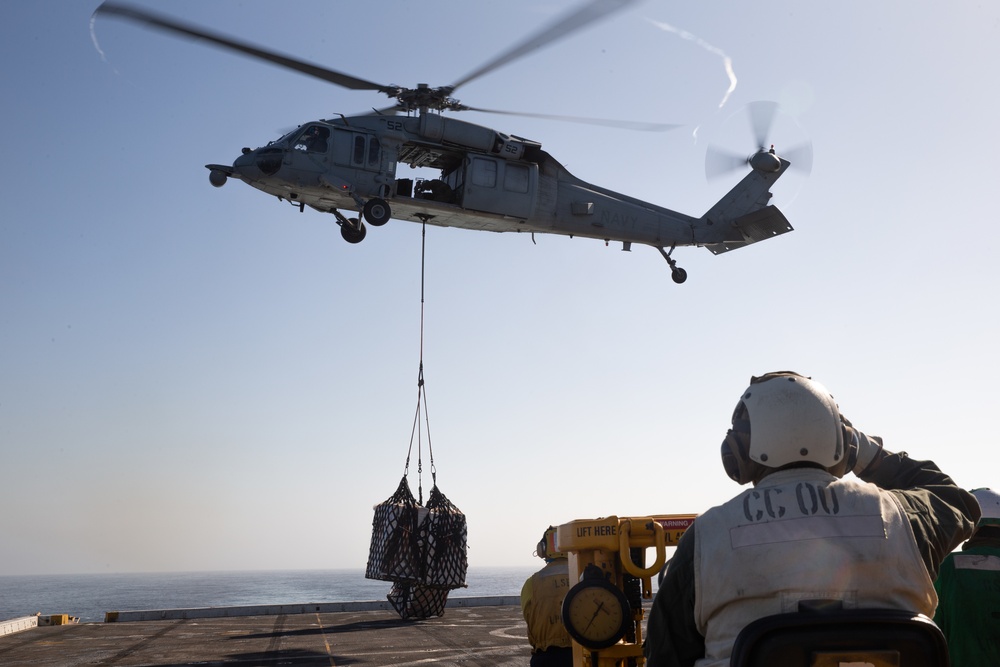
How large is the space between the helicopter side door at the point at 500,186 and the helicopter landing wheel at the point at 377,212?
1852 millimetres

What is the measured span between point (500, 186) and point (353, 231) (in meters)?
3.50

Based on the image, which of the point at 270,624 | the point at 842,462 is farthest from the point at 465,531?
the point at 842,462

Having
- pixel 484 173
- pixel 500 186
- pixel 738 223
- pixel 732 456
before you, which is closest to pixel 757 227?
pixel 738 223

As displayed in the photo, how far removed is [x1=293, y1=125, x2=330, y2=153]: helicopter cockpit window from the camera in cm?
1864

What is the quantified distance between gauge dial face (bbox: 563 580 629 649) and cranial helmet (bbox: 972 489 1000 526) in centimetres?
234

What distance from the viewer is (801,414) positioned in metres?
3.03

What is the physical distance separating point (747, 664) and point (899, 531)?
2.32 ft

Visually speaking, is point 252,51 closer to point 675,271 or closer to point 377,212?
point 377,212

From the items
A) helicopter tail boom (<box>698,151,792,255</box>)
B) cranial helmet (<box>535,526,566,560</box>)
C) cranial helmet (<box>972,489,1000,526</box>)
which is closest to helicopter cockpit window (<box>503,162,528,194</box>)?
helicopter tail boom (<box>698,151,792,255</box>)

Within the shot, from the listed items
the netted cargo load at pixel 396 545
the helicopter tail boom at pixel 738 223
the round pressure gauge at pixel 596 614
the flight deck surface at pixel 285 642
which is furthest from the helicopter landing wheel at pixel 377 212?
the round pressure gauge at pixel 596 614

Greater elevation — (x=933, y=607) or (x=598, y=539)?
(x=598, y=539)

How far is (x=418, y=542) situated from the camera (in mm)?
15828

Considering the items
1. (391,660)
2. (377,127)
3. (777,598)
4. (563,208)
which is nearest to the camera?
(777,598)

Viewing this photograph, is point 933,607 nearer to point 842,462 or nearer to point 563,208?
point 842,462
